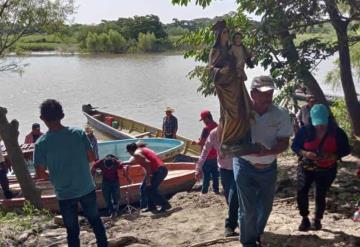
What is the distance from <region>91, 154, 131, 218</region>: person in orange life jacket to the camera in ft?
26.8

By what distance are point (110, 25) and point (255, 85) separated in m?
79.1

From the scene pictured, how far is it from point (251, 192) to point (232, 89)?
2.93 ft

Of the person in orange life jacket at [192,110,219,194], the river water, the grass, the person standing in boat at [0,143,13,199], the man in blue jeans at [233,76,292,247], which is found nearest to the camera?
the man in blue jeans at [233,76,292,247]

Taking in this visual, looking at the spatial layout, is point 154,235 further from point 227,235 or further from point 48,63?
point 48,63

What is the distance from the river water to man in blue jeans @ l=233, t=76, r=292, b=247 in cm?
1924

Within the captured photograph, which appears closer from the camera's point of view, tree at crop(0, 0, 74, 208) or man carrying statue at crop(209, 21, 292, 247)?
man carrying statue at crop(209, 21, 292, 247)

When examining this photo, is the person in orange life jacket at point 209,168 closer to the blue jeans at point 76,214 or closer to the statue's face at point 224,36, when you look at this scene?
the blue jeans at point 76,214

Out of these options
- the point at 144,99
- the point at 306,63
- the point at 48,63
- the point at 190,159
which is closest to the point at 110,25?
the point at 48,63

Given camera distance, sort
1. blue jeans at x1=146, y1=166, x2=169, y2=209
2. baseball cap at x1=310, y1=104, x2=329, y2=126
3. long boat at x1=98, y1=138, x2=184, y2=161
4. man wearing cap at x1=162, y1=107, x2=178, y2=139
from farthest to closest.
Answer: long boat at x1=98, y1=138, x2=184, y2=161
man wearing cap at x1=162, y1=107, x2=178, y2=139
blue jeans at x1=146, y1=166, x2=169, y2=209
baseball cap at x1=310, y1=104, x2=329, y2=126

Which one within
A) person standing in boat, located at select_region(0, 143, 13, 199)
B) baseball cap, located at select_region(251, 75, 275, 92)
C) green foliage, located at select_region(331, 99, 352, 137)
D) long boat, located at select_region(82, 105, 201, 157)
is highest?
baseball cap, located at select_region(251, 75, 275, 92)

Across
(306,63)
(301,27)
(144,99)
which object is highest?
(301,27)

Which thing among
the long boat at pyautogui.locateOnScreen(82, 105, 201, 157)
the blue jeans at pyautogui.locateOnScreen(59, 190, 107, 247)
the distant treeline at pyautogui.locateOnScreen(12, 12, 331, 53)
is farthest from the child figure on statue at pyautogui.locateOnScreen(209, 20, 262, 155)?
the distant treeline at pyautogui.locateOnScreen(12, 12, 331, 53)

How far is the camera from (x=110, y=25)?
81.1 m

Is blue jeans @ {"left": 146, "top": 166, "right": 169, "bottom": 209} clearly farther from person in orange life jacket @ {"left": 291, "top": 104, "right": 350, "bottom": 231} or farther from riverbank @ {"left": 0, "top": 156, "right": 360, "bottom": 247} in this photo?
person in orange life jacket @ {"left": 291, "top": 104, "right": 350, "bottom": 231}
